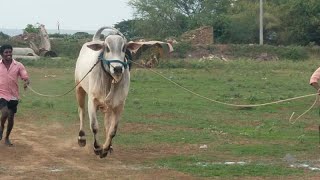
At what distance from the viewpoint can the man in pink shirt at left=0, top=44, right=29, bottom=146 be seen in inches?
456

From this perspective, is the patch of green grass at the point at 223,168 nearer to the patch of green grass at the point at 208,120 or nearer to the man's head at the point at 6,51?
the patch of green grass at the point at 208,120

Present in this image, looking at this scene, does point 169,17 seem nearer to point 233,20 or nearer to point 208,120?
point 233,20

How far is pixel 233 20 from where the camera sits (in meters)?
57.0

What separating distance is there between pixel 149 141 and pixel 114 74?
106 inches

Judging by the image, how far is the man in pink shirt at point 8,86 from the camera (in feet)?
38.0

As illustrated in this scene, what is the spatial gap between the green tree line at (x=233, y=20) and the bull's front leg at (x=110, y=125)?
41.3 m

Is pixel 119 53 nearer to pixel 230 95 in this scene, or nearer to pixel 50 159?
pixel 50 159

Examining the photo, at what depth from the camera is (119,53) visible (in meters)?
10.1

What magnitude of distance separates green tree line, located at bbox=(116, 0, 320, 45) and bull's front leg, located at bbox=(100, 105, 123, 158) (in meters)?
41.3

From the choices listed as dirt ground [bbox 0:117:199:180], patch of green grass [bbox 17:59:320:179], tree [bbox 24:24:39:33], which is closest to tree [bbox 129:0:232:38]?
tree [bbox 24:24:39:33]

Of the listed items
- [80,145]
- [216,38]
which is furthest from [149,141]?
[216,38]

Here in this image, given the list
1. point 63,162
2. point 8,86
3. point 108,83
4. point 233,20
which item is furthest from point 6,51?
point 233,20

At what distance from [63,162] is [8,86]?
2126mm

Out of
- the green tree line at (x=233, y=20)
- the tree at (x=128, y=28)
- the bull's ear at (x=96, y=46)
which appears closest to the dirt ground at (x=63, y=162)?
Result: the bull's ear at (x=96, y=46)
